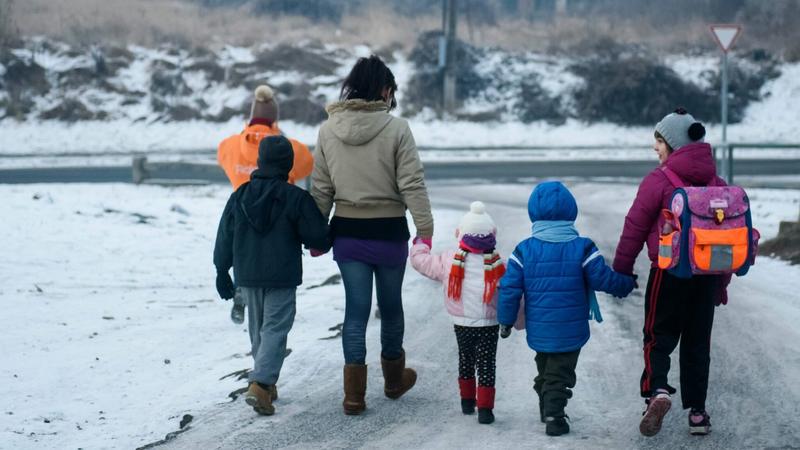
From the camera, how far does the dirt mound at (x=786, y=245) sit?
12.3 meters

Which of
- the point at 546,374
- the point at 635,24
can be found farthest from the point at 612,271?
the point at 635,24

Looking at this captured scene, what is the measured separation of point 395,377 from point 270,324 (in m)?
0.87

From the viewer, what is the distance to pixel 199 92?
119ft

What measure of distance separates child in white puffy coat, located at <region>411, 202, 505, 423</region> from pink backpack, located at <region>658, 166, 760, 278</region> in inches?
38.4

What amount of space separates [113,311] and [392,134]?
453cm

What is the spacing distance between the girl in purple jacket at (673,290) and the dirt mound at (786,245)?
6709 millimetres

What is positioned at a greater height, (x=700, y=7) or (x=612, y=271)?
(x=700, y=7)

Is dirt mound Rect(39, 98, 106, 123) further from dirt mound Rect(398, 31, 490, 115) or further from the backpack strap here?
the backpack strap

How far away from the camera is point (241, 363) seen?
7742 mm

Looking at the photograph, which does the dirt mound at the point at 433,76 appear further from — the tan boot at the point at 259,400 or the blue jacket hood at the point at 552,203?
the blue jacket hood at the point at 552,203

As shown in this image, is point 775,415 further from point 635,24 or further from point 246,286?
point 635,24

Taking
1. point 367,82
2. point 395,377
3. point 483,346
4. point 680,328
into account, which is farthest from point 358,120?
point 680,328

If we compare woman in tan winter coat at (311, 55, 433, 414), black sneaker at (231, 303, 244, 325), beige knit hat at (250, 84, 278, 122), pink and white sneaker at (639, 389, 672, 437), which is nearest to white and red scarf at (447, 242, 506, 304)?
woman in tan winter coat at (311, 55, 433, 414)

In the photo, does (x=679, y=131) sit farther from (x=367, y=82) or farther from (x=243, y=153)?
(x=243, y=153)
